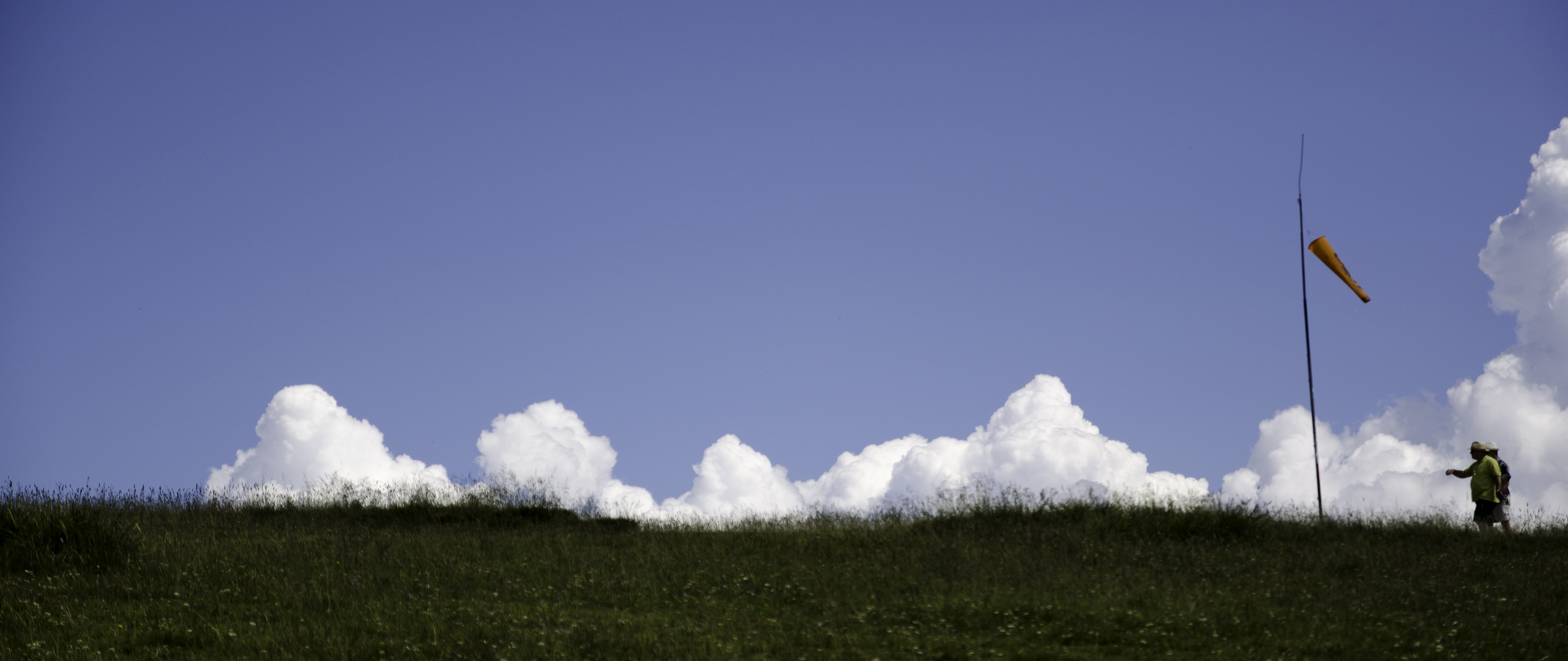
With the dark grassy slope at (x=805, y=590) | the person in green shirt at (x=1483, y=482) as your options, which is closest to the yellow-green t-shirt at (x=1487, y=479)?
the person in green shirt at (x=1483, y=482)

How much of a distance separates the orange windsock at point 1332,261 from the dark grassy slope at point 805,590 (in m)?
3.97

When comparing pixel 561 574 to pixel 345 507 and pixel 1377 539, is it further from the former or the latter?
pixel 1377 539

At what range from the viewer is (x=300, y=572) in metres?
11.5

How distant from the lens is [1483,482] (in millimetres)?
15203

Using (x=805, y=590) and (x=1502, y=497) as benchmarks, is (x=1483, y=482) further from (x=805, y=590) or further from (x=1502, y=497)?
(x=805, y=590)

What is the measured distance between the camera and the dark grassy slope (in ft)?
28.3

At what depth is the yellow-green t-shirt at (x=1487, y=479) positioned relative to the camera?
15148mm

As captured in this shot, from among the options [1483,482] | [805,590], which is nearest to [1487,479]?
[1483,482]

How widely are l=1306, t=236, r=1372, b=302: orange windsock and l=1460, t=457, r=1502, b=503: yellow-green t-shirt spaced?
3.12m

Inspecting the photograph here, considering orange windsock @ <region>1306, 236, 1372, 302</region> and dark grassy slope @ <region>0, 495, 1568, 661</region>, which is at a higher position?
orange windsock @ <region>1306, 236, 1372, 302</region>

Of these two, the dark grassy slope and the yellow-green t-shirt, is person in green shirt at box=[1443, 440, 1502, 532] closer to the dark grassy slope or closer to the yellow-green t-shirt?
the yellow-green t-shirt

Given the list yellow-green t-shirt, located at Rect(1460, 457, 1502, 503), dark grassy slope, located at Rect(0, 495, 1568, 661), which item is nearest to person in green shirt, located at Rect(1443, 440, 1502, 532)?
yellow-green t-shirt, located at Rect(1460, 457, 1502, 503)

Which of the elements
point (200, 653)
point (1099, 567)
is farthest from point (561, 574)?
point (1099, 567)

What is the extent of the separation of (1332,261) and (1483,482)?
164 inches
